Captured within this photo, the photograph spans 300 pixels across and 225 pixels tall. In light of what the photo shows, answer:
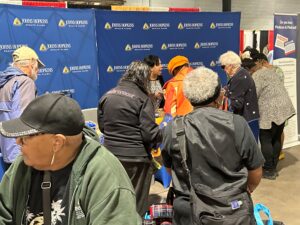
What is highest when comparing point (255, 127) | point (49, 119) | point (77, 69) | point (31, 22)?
point (31, 22)

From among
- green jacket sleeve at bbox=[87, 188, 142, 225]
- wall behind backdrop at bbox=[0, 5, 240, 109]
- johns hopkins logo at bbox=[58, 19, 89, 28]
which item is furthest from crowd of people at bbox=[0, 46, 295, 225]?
johns hopkins logo at bbox=[58, 19, 89, 28]

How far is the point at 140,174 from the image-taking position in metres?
3.19

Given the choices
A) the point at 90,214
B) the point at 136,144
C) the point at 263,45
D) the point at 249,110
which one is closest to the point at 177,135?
the point at 90,214

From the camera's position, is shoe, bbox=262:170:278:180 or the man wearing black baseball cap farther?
shoe, bbox=262:170:278:180

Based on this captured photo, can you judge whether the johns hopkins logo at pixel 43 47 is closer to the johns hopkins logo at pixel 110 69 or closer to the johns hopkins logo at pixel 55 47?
the johns hopkins logo at pixel 55 47

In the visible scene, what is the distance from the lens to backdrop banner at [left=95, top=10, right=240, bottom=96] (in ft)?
15.8

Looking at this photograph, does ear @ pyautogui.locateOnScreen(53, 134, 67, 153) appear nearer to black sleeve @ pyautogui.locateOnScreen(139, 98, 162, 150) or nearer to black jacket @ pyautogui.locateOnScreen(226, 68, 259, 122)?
black sleeve @ pyautogui.locateOnScreen(139, 98, 162, 150)

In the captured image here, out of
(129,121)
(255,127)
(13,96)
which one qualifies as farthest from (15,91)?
(255,127)

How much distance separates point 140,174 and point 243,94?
1.73 meters

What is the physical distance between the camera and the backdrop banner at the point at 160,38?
4.80m

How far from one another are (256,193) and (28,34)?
9.79ft

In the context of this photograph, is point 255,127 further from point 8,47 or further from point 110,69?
point 8,47

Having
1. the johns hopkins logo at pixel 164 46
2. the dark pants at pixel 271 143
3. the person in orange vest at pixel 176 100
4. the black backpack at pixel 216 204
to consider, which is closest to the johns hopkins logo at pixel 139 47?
the johns hopkins logo at pixel 164 46

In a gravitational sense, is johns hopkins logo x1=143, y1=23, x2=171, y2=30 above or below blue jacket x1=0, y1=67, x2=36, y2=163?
above
